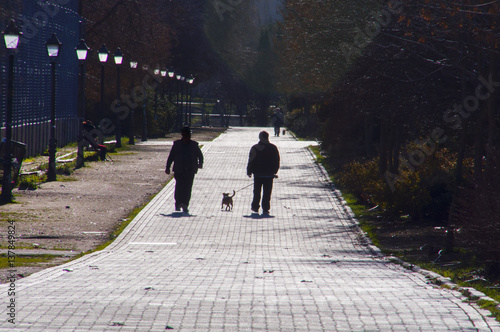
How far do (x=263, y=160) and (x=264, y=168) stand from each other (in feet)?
0.61

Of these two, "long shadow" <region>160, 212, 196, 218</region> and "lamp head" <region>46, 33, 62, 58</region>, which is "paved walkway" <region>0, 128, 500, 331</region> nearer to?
"long shadow" <region>160, 212, 196, 218</region>

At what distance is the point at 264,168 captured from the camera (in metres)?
16.2

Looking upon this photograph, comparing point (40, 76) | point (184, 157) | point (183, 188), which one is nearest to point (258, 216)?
point (183, 188)

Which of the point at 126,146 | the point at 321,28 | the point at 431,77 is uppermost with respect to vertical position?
the point at 321,28

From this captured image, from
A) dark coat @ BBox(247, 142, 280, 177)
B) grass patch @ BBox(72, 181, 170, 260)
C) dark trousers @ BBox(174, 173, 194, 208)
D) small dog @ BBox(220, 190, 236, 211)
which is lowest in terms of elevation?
grass patch @ BBox(72, 181, 170, 260)

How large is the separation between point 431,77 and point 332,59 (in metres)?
9.12

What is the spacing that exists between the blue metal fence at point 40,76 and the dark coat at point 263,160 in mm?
12141

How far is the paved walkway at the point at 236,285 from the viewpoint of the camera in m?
5.91

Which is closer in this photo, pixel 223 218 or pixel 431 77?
pixel 431 77

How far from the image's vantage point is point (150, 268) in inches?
366

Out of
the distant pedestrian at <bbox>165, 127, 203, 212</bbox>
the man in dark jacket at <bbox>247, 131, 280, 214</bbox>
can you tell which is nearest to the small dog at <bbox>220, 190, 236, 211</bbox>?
the man in dark jacket at <bbox>247, 131, 280, 214</bbox>

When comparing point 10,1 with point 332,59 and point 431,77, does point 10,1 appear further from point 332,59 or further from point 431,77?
point 431,77

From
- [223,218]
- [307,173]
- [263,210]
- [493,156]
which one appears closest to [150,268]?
[493,156]

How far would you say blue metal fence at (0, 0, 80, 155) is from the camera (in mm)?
27859
